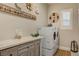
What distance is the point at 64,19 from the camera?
172 cm

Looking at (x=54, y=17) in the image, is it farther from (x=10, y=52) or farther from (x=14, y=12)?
(x=10, y=52)

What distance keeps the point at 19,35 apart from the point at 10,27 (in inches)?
7.9

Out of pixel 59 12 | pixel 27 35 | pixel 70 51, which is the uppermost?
pixel 59 12

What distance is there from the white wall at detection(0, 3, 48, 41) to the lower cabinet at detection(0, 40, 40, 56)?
226mm

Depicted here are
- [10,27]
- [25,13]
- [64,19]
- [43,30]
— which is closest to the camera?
[10,27]

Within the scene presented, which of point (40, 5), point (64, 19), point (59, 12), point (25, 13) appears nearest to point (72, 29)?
point (64, 19)

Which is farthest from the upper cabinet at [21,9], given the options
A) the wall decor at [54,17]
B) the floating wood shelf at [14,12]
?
the wall decor at [54,17]

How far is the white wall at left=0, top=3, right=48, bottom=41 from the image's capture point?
1.50m

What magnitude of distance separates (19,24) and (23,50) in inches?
16.8

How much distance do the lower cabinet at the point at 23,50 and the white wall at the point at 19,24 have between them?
0.23 m

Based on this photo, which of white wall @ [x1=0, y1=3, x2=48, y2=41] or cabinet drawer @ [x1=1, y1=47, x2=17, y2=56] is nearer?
cabinet drawer @ [x1=1, y1=47, x2=17, y2=56]

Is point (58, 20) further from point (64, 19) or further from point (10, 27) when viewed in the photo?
point (10, 27)

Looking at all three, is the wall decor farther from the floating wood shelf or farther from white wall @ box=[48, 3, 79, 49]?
the floating wood shelf

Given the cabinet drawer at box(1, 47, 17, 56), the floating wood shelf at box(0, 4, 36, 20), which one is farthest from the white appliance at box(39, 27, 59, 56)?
the cabinet drawer at box(1, 47, 17, 56)
